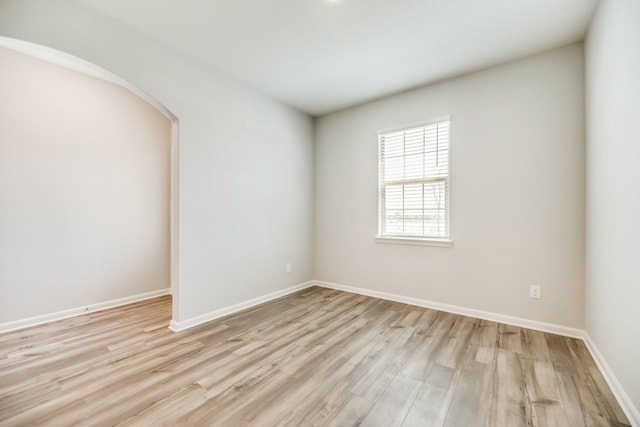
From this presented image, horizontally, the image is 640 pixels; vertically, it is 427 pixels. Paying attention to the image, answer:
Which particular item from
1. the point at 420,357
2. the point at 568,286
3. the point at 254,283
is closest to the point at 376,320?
the point at 420,357

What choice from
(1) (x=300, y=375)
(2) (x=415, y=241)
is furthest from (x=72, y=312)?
(2) (x=415, y=241)

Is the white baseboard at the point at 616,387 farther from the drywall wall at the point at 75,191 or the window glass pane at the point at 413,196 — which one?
the drywall wall at the point at 75,191

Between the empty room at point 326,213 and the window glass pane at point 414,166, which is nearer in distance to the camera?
the empty room at point 326,213

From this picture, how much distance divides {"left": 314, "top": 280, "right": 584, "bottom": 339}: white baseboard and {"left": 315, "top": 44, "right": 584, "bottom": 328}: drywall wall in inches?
1.9

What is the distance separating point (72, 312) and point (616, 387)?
4.84m

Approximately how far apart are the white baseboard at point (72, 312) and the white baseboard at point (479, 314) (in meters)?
2.76

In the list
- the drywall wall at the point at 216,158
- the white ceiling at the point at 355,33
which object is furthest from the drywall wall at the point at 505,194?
the drywall wall at the point at 216,158

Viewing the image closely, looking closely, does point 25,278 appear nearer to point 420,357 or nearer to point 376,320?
point 376,320

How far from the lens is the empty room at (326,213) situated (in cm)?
174

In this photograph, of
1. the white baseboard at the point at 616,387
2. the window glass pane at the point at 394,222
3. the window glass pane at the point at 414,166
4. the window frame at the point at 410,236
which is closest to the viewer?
the white baseboard at the point at 616,387

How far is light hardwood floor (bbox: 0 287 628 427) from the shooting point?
61.7 inches

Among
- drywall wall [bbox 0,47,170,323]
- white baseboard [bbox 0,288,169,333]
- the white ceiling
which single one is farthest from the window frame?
white baseboard [bbox 0,288,169,333]

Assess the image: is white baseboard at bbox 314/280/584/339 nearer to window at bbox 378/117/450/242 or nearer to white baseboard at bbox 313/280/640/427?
white baseboard at bbox 313/280/640/427

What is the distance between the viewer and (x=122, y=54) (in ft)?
7.72
